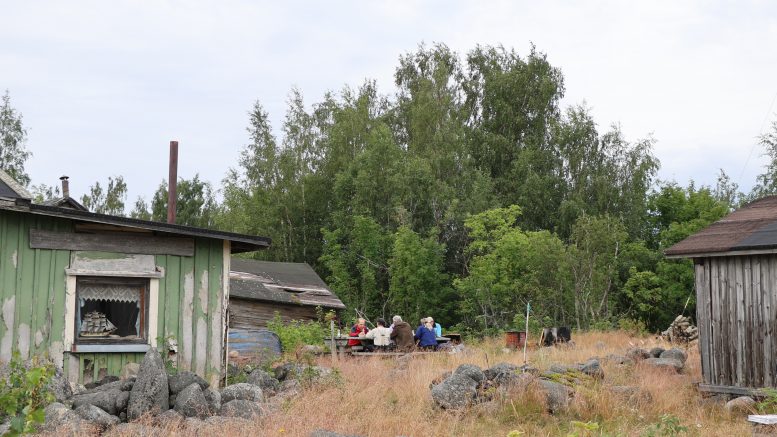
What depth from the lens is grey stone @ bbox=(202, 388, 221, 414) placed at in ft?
34.7

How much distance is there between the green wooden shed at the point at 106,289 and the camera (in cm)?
1125

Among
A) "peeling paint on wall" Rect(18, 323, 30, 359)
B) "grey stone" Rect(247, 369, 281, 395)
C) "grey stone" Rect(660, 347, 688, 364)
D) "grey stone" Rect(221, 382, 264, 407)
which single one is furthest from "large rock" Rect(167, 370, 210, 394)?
"grey stone" Rect(660, 347, 688, 364)

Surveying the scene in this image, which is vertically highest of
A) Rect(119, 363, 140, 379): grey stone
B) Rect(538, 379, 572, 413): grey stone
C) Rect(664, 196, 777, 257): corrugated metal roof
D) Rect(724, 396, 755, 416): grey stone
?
Rect(664, 196, 777, 257): corrugated metal roof

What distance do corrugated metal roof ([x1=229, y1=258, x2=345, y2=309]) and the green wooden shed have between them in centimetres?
1136

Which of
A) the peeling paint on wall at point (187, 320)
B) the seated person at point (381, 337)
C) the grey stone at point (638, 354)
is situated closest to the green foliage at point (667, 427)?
the peeling paint on wall at point (187, 320)

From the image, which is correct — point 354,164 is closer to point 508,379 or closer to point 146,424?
point 508,379

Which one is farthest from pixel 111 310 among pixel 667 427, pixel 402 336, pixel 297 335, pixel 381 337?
pixel 297 335

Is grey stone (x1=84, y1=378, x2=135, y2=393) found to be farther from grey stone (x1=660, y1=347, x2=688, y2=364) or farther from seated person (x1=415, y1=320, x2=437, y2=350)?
grey stone (x1=660, y1=347, x2=688, y2=364)

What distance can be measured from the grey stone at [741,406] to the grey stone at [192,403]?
7.68m

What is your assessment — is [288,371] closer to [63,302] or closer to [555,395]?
[63,302]

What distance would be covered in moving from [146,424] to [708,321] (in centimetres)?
926

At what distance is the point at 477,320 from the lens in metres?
35.4

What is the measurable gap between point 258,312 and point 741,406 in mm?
15422

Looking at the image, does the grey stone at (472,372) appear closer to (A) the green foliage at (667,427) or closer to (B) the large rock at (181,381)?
(A) the green foliage at (667,427)
